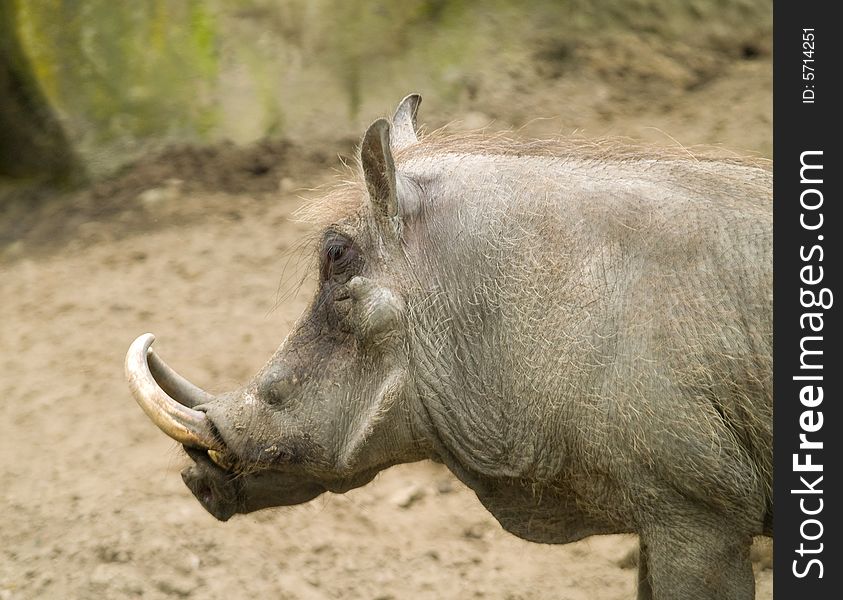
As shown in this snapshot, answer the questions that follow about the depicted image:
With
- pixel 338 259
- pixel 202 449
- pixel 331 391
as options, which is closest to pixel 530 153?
pixel 338 259

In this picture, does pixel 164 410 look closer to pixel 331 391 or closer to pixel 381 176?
pixel 331 391

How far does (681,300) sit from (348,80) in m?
4.87

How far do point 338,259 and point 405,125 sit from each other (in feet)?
2.45

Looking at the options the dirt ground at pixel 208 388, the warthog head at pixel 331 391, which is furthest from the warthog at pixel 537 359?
the dirt ground at pixel 208 388

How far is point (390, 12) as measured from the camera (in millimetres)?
7699

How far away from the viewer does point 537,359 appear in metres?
3.36

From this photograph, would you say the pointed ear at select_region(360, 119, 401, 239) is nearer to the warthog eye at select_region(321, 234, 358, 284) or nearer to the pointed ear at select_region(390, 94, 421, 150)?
Answer: the warthog eye at select_region(321, 234, 358, 284)

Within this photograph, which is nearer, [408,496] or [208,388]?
[408,496]

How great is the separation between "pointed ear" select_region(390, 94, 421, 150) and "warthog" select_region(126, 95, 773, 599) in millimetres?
140

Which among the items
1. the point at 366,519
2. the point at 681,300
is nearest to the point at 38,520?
the point at 366,519

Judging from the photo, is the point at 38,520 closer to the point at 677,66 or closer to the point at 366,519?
the point at 366,519
